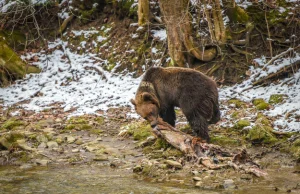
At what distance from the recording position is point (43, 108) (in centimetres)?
1227

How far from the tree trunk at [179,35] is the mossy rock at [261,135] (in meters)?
3.77

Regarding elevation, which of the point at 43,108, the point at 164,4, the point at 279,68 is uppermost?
the point at 164,4

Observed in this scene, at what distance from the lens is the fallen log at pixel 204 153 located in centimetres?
671

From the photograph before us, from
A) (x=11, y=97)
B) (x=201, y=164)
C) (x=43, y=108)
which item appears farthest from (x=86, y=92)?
(x=201, y=164)

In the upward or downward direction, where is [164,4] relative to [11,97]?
upward

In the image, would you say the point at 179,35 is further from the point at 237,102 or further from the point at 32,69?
the point at 32,69

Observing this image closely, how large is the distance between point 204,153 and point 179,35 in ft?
16.3

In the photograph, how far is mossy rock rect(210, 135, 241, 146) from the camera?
8297mm

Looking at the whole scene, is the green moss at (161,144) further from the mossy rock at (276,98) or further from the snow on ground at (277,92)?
the mossy rock at (276,98)

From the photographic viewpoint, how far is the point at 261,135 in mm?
8242

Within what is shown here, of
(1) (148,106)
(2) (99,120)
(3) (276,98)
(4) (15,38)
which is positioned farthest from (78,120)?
(4) (15,38)

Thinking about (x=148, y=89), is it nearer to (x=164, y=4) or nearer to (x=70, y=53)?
(x=164, y=4)

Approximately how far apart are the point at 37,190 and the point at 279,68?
7041 mm

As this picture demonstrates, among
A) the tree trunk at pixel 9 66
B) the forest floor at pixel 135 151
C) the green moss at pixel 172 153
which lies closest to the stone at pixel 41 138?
the forest floor at pixel 135 151
